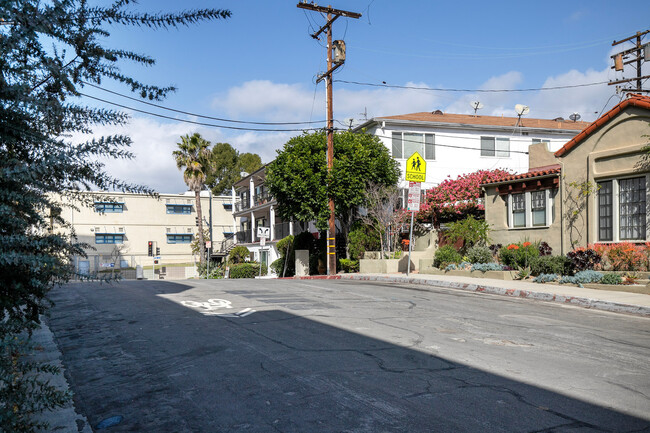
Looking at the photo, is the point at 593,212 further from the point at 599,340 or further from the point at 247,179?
the point at 247,179

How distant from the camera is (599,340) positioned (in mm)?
8789

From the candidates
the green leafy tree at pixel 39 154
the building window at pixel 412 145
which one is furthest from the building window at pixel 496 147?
the green leafy tree at pixel 39 154

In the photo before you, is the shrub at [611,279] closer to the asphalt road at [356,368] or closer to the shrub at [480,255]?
the asphalt road at [356,368]

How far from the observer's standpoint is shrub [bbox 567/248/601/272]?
17.4 metres

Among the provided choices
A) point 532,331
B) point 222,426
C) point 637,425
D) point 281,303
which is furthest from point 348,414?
point 281,303

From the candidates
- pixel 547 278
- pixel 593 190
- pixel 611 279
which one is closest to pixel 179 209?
pixel 547 278

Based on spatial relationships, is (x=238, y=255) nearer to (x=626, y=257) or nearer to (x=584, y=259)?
(x=584, y=259)

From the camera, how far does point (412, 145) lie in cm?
3369

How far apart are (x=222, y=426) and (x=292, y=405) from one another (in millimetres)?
752

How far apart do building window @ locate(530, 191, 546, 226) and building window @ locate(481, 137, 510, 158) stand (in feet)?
47.2

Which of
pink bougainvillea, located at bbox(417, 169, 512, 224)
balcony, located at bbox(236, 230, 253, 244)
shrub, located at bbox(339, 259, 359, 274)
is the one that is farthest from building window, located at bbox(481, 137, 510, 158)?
balcony, located at bbox(236, 230, 253, 244)

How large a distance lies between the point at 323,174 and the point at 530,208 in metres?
11.1

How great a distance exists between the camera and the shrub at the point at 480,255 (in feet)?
69.9

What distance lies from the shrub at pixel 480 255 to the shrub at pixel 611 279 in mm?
5462
